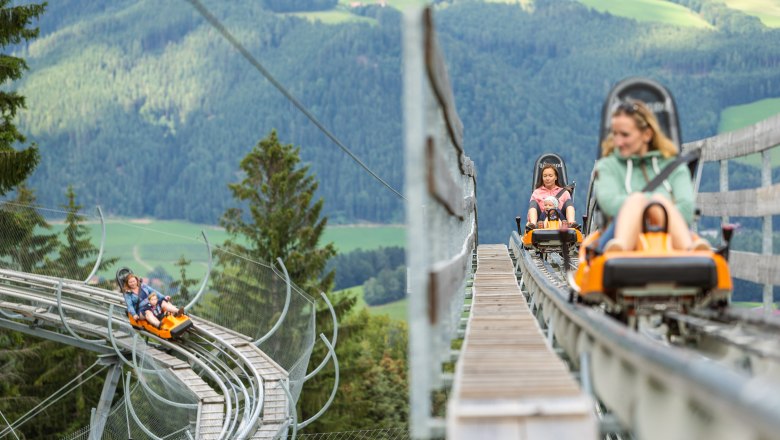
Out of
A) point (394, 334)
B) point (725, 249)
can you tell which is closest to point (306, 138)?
point (394, 334)

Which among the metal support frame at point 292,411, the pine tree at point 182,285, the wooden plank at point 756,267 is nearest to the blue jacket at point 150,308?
the pine tree at point 182,285

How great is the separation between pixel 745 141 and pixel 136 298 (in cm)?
1186

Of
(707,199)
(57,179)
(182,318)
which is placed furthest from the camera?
(57,179)

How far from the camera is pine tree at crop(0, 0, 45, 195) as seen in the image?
26859 millimetres

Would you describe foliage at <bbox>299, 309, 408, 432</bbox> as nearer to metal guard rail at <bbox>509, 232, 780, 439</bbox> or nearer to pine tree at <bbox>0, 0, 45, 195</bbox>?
pine tree at <bbox>0, 0, 45, 195</bbox>

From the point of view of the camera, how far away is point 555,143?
191 metres

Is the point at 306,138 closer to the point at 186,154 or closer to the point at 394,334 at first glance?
the point at 186,154

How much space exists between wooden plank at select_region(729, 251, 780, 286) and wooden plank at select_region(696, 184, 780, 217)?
1.05 ft

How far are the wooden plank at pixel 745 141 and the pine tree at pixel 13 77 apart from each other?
18.7 meters

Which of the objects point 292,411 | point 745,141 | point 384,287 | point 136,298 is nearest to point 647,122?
point 745,141

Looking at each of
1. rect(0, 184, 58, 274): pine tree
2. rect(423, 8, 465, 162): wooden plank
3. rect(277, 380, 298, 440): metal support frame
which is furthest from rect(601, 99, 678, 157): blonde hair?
rect(0, 184, 58, 274): pine tree

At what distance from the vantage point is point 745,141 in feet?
32.3

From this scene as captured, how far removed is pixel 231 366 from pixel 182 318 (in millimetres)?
1095

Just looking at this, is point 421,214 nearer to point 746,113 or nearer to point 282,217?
point 282,217
